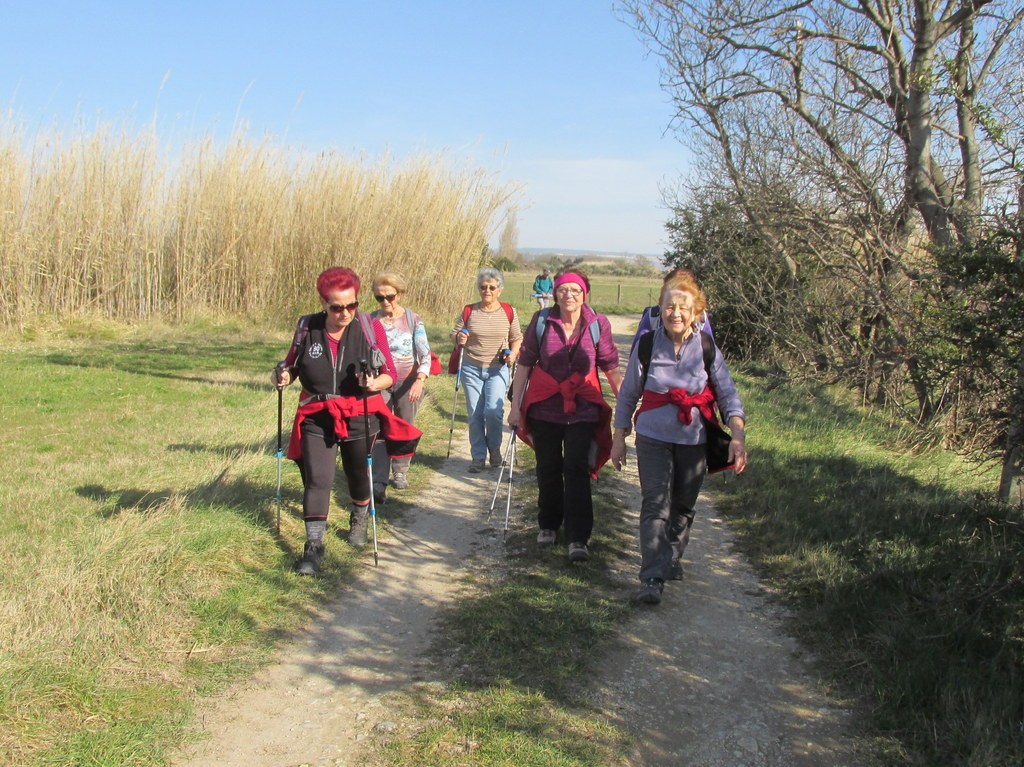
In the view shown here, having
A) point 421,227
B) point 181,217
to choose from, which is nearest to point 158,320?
point 181,217

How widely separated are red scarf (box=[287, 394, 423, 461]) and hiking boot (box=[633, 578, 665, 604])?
173 cm

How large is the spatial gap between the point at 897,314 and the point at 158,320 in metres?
12.2

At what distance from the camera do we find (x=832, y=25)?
1009 centimetres

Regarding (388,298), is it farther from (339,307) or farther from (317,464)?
(317,464)

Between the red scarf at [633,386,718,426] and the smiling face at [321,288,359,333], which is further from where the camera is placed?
the smiling face at [321,288,359,333]

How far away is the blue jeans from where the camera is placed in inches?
302

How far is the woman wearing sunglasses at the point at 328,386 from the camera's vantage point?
5.06 metres

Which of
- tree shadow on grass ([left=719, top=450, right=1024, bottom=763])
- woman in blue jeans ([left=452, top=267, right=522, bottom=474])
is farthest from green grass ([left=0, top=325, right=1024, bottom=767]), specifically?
woman in blue jeans ([left=452, top=267, right=522, bottom=474])

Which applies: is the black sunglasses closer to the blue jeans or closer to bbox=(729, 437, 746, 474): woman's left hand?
bbox=(729, 437, 746, 474): woman's left hand

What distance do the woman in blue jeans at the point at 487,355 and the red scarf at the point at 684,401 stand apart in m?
2.82

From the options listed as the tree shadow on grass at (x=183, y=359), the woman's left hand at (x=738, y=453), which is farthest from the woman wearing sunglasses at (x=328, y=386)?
the tree shadow on grass at (x=183, y=359)

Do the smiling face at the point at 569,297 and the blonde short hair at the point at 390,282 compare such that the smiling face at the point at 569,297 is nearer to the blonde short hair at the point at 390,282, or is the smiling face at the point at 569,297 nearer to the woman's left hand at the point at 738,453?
the woman's left hand at the point at 738,453

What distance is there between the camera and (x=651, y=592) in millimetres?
4660

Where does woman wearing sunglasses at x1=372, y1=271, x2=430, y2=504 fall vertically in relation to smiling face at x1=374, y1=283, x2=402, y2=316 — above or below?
below
